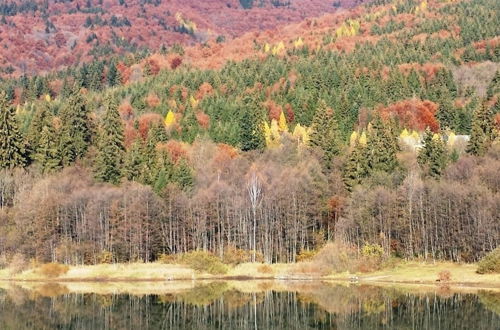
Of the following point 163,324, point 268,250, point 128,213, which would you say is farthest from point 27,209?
point 163,324

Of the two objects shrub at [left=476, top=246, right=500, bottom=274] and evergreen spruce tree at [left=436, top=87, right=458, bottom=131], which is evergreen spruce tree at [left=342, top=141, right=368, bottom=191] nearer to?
shrub at [left=476, top=246, right=500, bottom=274]

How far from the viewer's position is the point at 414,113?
166 meters

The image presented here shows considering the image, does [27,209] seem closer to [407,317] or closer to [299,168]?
[299,168]

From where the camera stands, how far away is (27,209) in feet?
369

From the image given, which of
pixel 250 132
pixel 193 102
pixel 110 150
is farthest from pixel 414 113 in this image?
pixel 110 150

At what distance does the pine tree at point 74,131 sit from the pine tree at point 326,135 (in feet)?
146

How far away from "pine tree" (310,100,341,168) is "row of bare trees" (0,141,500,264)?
35.1 feet

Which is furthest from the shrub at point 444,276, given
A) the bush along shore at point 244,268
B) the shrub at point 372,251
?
the shrub at point 372,251

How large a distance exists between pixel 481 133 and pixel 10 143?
83154mm

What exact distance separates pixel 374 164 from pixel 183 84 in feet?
279

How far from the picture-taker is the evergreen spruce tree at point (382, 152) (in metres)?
122

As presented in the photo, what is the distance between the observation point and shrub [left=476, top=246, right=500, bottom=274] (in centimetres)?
8562

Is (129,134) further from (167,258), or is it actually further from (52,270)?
(52,270)

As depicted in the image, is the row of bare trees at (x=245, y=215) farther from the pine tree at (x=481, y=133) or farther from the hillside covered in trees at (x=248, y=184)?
the pine tree at (x=481, y=133)
